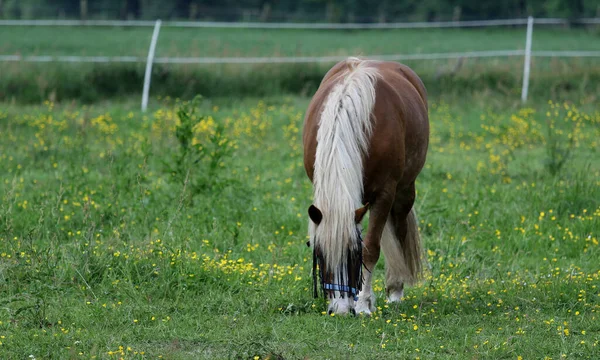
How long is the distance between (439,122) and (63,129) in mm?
5454

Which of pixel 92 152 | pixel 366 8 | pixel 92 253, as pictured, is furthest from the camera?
pixel 366 8

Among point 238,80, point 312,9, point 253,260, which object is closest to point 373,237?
point 253,260

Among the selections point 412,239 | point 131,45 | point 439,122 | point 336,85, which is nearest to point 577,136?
point 439,122

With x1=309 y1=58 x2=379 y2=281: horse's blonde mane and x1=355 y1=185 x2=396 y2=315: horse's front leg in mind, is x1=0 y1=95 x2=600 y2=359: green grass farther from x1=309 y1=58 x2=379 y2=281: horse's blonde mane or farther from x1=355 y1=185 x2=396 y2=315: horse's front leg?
x1=309 y1=58 x2=379 y2=281: horse's blonde mane

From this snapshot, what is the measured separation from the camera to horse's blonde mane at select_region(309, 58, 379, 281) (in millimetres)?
4293

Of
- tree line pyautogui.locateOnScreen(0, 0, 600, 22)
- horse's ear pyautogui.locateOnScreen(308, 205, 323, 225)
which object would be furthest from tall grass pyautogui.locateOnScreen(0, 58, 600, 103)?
tree line pyautogui.locateOnScreen(0, 0, 600, 22)

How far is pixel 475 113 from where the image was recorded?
492 inches

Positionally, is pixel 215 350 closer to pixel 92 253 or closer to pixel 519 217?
pixel 92 253

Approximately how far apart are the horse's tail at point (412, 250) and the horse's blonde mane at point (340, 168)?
1.09 metres

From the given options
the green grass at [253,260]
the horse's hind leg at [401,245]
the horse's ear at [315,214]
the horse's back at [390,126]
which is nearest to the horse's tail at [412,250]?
the horse's hind leg at [401,245]

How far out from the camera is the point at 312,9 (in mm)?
46906

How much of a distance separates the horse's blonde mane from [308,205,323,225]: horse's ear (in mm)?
27

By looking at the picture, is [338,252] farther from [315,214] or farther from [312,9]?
[312,9]

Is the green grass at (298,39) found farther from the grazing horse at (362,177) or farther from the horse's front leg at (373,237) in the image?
the horse's front leg at (373,237)
